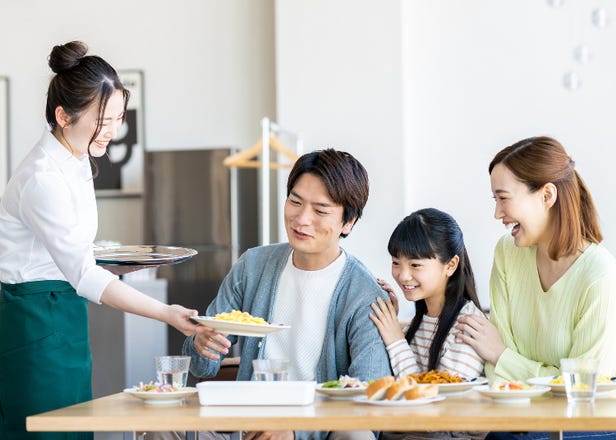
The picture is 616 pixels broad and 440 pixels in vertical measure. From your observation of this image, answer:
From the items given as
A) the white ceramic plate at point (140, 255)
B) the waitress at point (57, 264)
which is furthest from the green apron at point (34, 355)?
the white ceramic plate at point (140, 255)

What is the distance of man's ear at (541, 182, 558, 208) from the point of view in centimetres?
249

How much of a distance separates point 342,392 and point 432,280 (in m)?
0.74

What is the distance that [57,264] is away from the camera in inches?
87.5

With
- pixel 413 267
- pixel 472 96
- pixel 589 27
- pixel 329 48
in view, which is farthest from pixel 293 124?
pixel 413 267

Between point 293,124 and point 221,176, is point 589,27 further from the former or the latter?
point 221,176

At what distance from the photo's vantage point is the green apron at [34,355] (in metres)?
2.26

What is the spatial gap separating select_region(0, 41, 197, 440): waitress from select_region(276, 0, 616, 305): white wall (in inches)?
147

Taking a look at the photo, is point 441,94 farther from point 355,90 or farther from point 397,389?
point 397,389

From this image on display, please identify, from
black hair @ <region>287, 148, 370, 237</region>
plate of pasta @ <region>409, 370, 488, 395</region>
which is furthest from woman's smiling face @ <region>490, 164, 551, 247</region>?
plate of pasta @ <region>409, 370, 488, 395</region>

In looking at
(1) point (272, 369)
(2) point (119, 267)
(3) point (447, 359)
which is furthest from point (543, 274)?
(2) point (119, 267)

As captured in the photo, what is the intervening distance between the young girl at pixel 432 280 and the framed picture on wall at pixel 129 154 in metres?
4.17

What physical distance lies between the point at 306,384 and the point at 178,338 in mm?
4078

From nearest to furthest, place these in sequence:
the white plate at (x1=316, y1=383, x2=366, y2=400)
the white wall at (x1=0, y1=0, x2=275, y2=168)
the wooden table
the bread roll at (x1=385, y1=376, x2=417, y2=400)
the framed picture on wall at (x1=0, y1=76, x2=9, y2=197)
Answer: the wooden table, the bread roll at (x1=385, y1=376, x2=417, y2=400), the white plate at (x1=316, y1=383, x2=366, y2=400), the white wall at (x1=0, y1=0, x2=275, y2=168), the framed picture on wall at (x1=0, y1=76, x2=9, y2=197)

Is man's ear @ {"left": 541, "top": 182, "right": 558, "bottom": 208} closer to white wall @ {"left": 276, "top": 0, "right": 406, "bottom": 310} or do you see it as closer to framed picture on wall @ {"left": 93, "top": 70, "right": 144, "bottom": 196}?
white wall @ {"left": 276, "top": 0, "right": 406, "bottom": 310}
